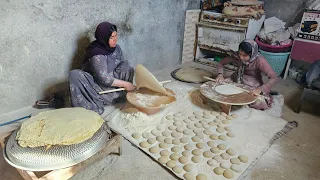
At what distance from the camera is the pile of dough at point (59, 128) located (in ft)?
4.75

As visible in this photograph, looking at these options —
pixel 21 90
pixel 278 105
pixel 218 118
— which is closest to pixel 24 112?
pixel 21 90

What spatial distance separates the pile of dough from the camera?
1.45 m

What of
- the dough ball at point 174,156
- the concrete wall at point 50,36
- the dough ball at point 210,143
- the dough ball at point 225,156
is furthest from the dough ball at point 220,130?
the concrete wall at point 50,36

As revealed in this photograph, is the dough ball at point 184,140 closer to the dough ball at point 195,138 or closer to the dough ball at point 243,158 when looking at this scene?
the dough ball at point 195,138

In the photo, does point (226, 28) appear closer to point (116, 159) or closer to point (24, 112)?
point (116, 159)

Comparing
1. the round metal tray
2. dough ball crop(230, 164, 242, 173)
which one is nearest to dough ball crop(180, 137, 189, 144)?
dough ball crop(230, 164, 242, 173)

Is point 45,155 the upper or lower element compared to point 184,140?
upper

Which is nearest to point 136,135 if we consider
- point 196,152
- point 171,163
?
point 171,163

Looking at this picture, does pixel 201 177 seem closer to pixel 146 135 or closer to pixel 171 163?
pixel 171 163

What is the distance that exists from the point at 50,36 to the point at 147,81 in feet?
3.90

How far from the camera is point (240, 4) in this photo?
357 cm

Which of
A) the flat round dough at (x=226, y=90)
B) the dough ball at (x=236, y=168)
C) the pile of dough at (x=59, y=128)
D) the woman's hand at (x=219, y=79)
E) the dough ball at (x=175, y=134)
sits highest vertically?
the pile of dough at (x=59, y=128)

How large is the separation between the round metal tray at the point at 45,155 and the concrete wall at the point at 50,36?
1.14 meters

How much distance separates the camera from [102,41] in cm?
245
